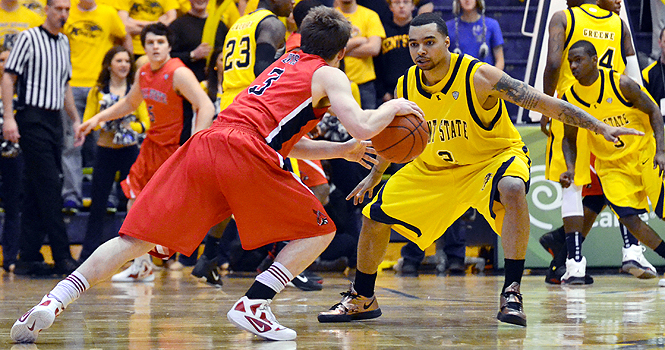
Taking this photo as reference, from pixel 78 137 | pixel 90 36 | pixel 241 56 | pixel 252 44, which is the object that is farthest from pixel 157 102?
pixel 90 36

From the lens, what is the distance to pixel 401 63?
7.83m

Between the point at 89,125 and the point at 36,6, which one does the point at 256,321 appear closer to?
the point at 89,125

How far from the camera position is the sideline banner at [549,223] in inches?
278

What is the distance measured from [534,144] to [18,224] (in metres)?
4.90

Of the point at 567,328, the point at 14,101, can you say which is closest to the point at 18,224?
the point at 14,101

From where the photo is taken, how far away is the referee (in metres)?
6.91

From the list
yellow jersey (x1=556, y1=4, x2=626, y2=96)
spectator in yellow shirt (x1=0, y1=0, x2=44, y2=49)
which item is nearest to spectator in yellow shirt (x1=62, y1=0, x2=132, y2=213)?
spectator in yellow shirt (x1=0, y1=0, x2=44, y2=49)

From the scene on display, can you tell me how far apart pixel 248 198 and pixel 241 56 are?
265 centimetres

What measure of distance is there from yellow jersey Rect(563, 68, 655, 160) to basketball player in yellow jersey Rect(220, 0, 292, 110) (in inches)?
97.3

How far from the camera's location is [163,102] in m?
6.47

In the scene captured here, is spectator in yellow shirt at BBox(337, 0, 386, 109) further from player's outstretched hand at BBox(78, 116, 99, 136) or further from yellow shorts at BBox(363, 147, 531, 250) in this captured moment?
yellow shorts at BBox(363, 147, 531, 250)

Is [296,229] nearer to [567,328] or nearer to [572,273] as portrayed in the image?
[567,328]

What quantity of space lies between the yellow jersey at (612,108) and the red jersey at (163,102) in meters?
3.24

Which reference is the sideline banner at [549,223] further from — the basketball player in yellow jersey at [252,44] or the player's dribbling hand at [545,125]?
the basketball player in yellow jersey at [252,44]
